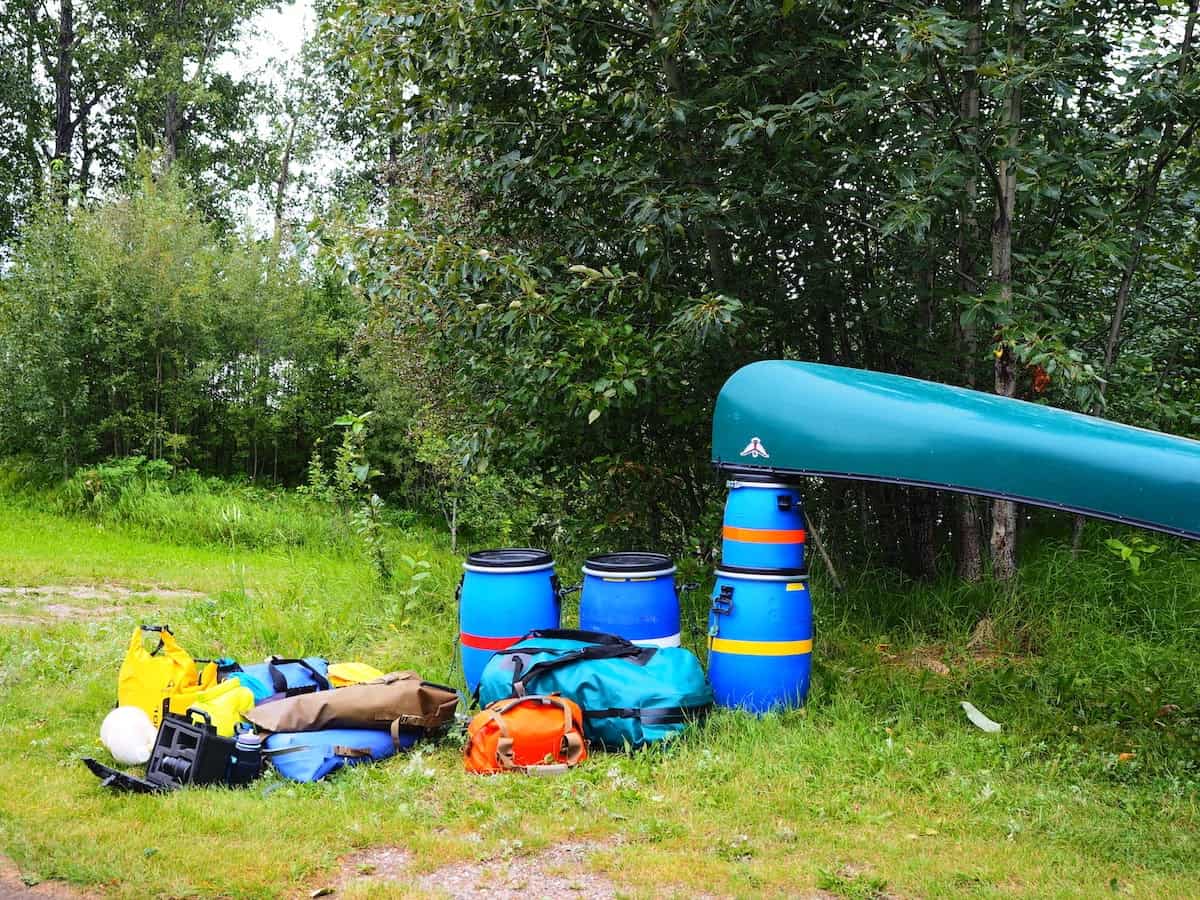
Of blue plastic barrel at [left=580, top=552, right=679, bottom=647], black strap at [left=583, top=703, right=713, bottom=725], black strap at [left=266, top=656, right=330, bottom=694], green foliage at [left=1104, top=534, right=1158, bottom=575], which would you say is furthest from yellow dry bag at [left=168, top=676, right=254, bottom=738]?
green foliage at [left=1104, top=534, right=1158, bottom=575]

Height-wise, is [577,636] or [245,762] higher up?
[577,636]

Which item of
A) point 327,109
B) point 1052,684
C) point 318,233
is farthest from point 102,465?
point 1052,684

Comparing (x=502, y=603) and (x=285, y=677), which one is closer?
(x=285, y=677)

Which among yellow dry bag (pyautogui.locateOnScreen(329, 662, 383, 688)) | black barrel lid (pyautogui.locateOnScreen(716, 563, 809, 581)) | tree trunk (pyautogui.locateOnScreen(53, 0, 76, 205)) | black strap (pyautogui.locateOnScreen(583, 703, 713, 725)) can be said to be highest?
tree trunk (pyautogui.locateOnScreen(53, 0, 76, 205))

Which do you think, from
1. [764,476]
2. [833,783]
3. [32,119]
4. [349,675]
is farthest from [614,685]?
[32,119]

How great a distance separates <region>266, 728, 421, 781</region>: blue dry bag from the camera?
4090 millimetres

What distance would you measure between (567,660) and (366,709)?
0.84 m

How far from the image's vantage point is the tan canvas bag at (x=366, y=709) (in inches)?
168

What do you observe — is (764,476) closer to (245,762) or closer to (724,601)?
(724,601)

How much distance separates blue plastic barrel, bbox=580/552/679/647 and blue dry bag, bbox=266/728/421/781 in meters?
1.00

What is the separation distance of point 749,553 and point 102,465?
10869mm

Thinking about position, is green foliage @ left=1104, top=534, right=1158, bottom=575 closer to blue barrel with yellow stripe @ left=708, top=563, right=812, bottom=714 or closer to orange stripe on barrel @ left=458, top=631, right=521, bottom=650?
blue barrel with yellow stripe @ left=708, top=563, right=812, bottom=714

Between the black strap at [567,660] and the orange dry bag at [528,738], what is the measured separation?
0.37ft

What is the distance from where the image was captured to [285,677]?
15.5ft
